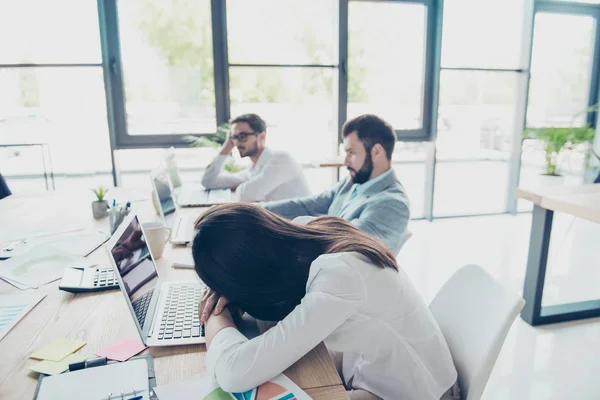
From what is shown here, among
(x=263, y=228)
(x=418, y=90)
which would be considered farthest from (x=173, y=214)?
(x=418, y=90)

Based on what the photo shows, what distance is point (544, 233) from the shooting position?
7.87 ft

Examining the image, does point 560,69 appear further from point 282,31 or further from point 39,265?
point 39,265

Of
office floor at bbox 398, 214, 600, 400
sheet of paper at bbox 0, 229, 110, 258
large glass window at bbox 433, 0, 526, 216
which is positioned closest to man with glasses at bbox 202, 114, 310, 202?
sheet of paper at bbox 0, 229, 110, 258

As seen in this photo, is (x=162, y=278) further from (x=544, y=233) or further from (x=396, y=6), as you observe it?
(x=396, y=6)

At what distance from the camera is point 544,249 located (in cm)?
243

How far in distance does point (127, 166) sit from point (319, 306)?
356cm

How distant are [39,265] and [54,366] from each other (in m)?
0.73

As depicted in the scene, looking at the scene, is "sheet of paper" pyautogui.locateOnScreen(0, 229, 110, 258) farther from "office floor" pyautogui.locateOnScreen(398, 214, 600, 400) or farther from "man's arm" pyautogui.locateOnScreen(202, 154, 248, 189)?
"office floor" pyautogui.locateOnScreen(398, 214, 600, 400)

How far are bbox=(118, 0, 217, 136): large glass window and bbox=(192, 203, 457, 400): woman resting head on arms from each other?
3099mm

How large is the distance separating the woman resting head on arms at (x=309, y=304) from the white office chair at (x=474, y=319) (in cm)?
6

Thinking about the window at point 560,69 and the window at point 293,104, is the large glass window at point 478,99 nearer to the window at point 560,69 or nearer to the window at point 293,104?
the window at point 560,69

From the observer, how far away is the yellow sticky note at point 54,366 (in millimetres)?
908

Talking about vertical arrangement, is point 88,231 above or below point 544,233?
above

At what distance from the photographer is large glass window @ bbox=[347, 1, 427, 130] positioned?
13.8 feet
